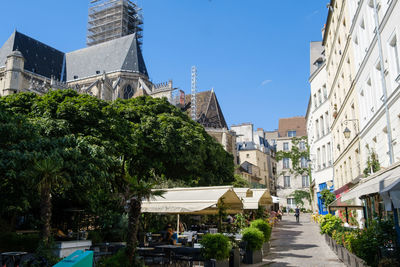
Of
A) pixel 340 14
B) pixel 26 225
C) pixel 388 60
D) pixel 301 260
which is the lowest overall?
pixel 301 260

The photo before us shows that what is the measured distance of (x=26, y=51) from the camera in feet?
194

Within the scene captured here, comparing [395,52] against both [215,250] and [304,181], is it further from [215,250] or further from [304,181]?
[304,181]

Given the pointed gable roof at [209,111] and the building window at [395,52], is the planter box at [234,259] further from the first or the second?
the pointed gable roof at [209,111]

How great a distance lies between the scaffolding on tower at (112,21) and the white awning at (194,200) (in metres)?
67.0

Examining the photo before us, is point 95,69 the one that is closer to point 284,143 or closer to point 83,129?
point 284,143

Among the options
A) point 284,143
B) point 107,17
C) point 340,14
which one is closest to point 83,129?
point 340,14

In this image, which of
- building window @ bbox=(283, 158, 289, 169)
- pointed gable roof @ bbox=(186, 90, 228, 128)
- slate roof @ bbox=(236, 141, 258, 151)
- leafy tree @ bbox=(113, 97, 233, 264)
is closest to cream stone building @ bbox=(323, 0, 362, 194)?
leafy tree @ bbox=(113, 97, 233, 264)

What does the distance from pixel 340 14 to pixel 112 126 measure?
47.3 ft

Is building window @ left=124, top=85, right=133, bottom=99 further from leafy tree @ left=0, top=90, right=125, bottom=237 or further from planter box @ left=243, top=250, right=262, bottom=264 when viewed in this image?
planter box @ left=243, top=250, right=262, bottom=264

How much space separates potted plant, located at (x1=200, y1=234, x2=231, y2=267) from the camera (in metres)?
8.97

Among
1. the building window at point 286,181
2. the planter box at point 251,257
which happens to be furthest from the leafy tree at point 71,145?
the building window at point 286,181

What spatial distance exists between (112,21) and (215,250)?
242 ft

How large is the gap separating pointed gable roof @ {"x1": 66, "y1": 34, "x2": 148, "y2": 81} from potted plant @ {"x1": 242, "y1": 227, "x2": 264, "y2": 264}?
179 feet

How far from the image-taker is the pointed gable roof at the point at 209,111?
57125 millimetres
